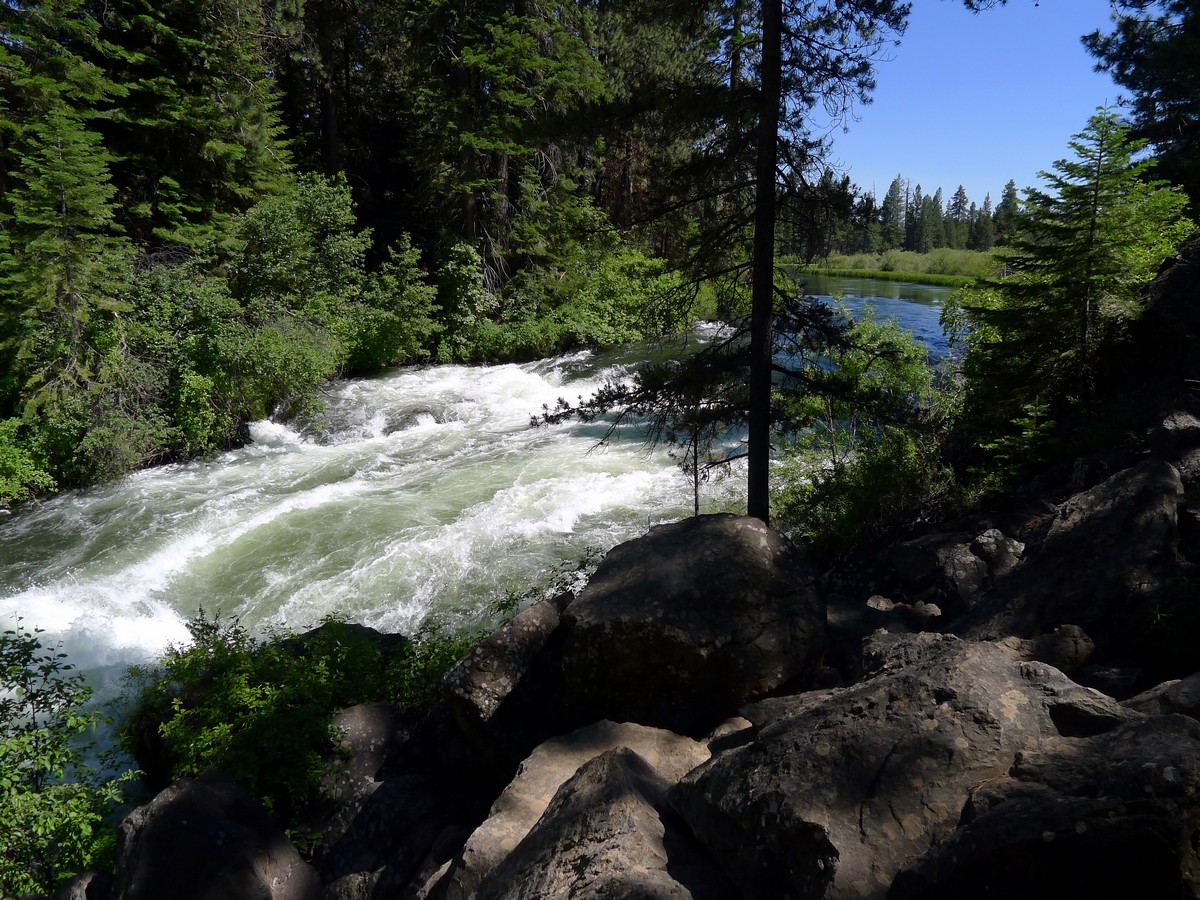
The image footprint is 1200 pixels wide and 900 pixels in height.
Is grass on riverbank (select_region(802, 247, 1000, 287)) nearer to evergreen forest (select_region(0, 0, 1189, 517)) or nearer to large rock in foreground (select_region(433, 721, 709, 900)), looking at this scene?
evergreen forest (select_region(0, 0, 1189, 517))

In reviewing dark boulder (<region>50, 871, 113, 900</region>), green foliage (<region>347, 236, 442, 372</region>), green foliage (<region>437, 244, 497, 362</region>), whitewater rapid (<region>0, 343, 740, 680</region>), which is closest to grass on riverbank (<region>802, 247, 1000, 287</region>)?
green foliage (<region>437, 244, 497, 362</region>)

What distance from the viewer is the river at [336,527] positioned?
9094mm

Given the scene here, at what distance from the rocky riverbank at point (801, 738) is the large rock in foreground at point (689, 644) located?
16 mm

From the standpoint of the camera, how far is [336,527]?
11195mm

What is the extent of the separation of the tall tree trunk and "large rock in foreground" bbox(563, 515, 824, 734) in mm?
2491

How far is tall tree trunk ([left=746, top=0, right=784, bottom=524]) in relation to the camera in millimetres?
7008

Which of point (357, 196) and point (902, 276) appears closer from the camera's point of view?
point (357, 196)

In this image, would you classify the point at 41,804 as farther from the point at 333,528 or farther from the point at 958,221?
the point at 958,221

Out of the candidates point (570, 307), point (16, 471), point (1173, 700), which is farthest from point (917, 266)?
point (1173, 700)

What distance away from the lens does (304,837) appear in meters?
5.35

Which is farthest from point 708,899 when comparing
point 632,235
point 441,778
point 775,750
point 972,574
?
point 632,235

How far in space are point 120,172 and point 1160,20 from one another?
80.1 ft

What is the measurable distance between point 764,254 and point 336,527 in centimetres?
760

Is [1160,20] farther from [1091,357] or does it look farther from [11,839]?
[11,839]
